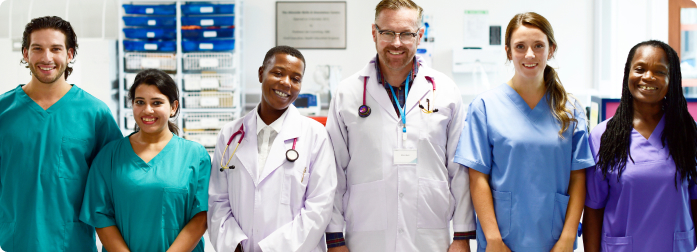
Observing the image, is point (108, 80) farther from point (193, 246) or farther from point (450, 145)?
point (450, 145)

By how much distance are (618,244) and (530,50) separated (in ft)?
2.15

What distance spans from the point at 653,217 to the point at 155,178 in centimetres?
151

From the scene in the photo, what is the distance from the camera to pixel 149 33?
14.2 ft

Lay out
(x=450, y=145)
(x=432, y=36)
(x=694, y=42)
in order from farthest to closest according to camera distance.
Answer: (x=432, y=36)
(x=694, y=42)
(x=450, y=145)

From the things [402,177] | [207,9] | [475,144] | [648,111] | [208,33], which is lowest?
[402,177]

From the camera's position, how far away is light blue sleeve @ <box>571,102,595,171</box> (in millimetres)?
1409

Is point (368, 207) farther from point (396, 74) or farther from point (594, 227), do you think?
point (594, 227)

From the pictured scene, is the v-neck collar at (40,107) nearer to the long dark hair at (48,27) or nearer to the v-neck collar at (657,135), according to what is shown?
the long dark hair at (48,27)

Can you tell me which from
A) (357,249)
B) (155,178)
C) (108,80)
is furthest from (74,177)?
(108,80)

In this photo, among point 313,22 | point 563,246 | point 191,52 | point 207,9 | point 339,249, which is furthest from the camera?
point 313,22

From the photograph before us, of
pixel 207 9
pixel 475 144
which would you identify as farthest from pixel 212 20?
pixel 475 144

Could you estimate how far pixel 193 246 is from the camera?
1481 mm

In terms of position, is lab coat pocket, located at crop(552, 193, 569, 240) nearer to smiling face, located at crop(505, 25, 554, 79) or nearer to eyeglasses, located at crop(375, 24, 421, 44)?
smiling face, located at crop(505, 25, 554, 79)

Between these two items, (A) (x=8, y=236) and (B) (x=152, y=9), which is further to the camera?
(B) (x=152, y=9)
